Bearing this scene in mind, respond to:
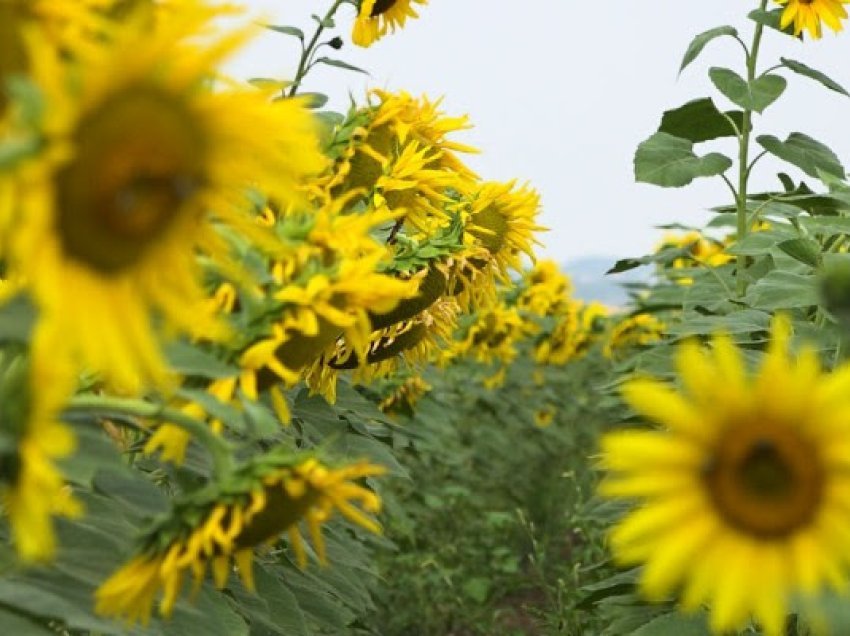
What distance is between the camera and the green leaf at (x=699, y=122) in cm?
297

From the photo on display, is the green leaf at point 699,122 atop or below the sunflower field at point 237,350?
atop

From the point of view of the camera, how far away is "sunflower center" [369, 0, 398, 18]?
262 cm

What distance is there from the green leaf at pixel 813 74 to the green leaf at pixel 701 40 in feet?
0.47

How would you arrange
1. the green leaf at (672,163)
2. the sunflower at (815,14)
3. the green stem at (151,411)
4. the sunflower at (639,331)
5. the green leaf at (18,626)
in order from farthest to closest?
the sunflower at (639,331) < the sunflower at (815,14) < the green leaf at (672,163) < the green leaf at (18,626) < the green stem at (151,411)

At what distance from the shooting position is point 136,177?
0.82m

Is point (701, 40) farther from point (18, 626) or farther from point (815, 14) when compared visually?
point (18, 626)

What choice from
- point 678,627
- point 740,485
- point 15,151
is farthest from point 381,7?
point 15,151

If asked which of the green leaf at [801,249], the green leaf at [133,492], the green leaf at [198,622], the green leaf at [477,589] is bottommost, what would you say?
the green leaf at [477,589]

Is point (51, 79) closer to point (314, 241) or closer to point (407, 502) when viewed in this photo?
point (314, 241)

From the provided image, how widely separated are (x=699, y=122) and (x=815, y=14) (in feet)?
1.15

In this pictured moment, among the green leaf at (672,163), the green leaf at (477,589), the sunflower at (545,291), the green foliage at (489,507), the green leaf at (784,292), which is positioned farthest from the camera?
the sunflower at (545,291)

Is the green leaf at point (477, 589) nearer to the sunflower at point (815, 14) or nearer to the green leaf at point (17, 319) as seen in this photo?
the sunflower at point (815, 14)

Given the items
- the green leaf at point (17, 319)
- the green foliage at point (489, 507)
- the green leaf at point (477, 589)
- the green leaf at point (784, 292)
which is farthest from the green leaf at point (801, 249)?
the green leaf at point (477, 589)

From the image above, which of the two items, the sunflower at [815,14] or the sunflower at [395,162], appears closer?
the sunflower at [395,162]
